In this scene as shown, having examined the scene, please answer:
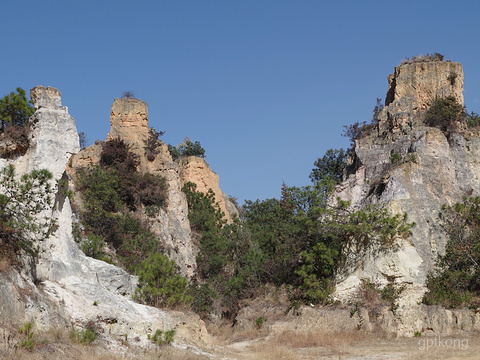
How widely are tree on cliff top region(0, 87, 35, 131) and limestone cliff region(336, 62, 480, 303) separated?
14273 millimetres

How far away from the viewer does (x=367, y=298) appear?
79.5 feet

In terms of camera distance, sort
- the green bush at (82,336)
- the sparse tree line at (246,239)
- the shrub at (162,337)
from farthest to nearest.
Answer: the sparse tree line at (246,239)
the shrub at (162,337)
the green bush at (82,336)

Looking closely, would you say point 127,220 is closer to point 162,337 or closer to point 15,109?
point 15,109

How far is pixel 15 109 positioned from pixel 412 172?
17102mm

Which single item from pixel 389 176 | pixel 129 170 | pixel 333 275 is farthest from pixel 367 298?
pixel 129 170

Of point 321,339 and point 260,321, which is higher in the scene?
point 260,321

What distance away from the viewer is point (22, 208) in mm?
15422

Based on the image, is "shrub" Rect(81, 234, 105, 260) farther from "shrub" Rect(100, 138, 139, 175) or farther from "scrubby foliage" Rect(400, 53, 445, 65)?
"scrubby foliage" Rect(400, 53, 445, 65)

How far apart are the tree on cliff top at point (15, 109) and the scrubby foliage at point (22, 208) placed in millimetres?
2766

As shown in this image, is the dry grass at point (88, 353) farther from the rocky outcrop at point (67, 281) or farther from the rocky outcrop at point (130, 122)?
the rocky outcrop at point (130, 122)

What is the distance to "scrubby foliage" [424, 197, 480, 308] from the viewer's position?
2295cm

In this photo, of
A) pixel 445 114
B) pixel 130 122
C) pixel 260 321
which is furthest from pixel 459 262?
pixel 130 122

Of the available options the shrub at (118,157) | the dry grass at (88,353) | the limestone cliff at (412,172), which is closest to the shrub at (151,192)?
the shrub at (118,157)

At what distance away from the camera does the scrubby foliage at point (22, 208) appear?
48.4 feet
